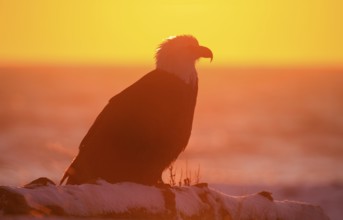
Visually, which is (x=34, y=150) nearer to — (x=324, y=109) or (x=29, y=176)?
(x=29, y=176)

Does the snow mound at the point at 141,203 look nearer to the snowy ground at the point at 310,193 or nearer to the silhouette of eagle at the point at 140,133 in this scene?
the silhouette of eagle at the point at 140,133

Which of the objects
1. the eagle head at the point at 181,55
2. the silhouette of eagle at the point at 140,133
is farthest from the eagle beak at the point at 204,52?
the silhouette of eagle at the point at 140,133

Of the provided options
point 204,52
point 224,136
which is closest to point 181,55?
point 204,52

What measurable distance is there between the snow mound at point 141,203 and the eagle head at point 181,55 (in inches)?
64.2

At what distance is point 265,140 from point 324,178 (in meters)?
16.7

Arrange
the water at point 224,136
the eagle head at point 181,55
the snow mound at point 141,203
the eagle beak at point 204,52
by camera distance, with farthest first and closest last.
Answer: the water at point 224,136 < the eagle beak at point 204,52 < the eagle head at point 181,55 < the snow mound at point 141,203

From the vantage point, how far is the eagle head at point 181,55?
12.1m

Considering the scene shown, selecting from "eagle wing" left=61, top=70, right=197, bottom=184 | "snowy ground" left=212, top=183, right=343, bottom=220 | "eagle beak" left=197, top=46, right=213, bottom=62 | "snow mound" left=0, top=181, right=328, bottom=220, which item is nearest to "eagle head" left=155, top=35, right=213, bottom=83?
"eagle beak" left=197, top=46, right=213, bottom=62

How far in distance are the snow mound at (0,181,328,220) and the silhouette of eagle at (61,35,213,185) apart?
86cm

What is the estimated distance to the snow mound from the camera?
931 centimetres

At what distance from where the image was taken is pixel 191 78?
39.8 feet

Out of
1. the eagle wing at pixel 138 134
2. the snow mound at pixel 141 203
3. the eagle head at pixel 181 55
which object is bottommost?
the snow mound at pixel 141 203

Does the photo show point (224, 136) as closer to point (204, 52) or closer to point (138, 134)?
point (204, 52)

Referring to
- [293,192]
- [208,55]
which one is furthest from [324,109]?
[208,55]
